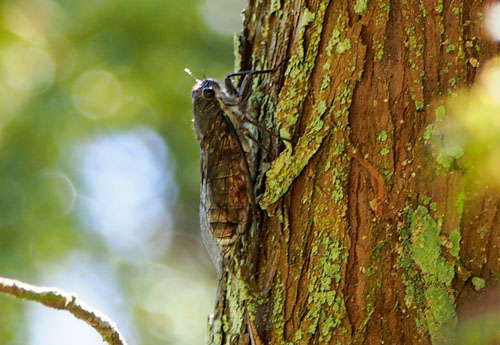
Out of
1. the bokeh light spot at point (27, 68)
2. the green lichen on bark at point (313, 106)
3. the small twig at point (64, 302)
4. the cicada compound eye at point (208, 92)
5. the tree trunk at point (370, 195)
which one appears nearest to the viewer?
the small twig at point (64, 302)

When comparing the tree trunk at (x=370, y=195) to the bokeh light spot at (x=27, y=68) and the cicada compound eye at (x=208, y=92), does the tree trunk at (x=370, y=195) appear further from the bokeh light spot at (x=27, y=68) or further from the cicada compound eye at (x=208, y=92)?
the bokeh light spot at (x=27, y=68)

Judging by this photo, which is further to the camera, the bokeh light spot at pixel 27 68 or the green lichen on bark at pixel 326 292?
the bokeh light spot at pixel 27 68

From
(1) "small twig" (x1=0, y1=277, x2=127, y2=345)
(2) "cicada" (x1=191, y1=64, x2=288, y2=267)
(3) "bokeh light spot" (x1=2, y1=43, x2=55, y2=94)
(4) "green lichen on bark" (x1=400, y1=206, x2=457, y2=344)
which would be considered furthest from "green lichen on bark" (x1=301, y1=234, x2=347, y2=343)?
(3) "bokeh light spot" (x1=2, y1=43, x2=55, y2=94)

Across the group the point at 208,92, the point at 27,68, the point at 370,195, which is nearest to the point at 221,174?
the point at 208,92

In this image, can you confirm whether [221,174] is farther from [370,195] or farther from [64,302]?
[64,302]

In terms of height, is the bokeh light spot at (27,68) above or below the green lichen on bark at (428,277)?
above

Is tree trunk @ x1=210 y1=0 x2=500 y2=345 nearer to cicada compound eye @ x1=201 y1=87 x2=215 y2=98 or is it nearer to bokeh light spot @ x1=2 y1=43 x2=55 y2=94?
cicada compound eye @ x1=201 y1=87 x2=215 y2=98

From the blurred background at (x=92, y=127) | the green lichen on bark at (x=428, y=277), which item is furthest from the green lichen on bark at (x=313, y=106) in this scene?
the blurred background at (x=92, y=127)
